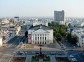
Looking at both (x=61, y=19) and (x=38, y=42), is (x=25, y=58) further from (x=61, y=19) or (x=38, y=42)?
(x=61, y=19)

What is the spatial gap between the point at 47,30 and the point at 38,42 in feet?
11.5

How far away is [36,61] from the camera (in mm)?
33344

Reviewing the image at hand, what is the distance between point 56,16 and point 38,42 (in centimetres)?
9001

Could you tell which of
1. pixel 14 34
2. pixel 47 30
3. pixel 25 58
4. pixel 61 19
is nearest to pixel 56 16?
pixel 61 19

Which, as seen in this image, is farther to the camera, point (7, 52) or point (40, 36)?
point (40, 36)

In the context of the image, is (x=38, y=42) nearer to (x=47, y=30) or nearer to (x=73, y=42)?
(x=47, y=30)

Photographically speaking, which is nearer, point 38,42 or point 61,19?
point 38,42

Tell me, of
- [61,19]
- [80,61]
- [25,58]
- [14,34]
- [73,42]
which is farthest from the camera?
[61,19]

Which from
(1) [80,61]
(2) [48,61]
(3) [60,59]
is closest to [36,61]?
(2) [48,61]

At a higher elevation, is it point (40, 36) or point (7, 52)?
point (40, 36)

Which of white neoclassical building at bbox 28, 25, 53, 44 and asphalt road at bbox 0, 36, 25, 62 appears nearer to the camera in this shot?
asphalt road at bbox 0, 36, 25, 62

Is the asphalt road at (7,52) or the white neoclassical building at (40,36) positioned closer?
the asphalt road at (7,52)

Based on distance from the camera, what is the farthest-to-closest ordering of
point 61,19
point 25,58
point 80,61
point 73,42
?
point 61,19
point 73,42
point 25,58
point 80,61

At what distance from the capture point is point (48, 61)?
33500 mm
